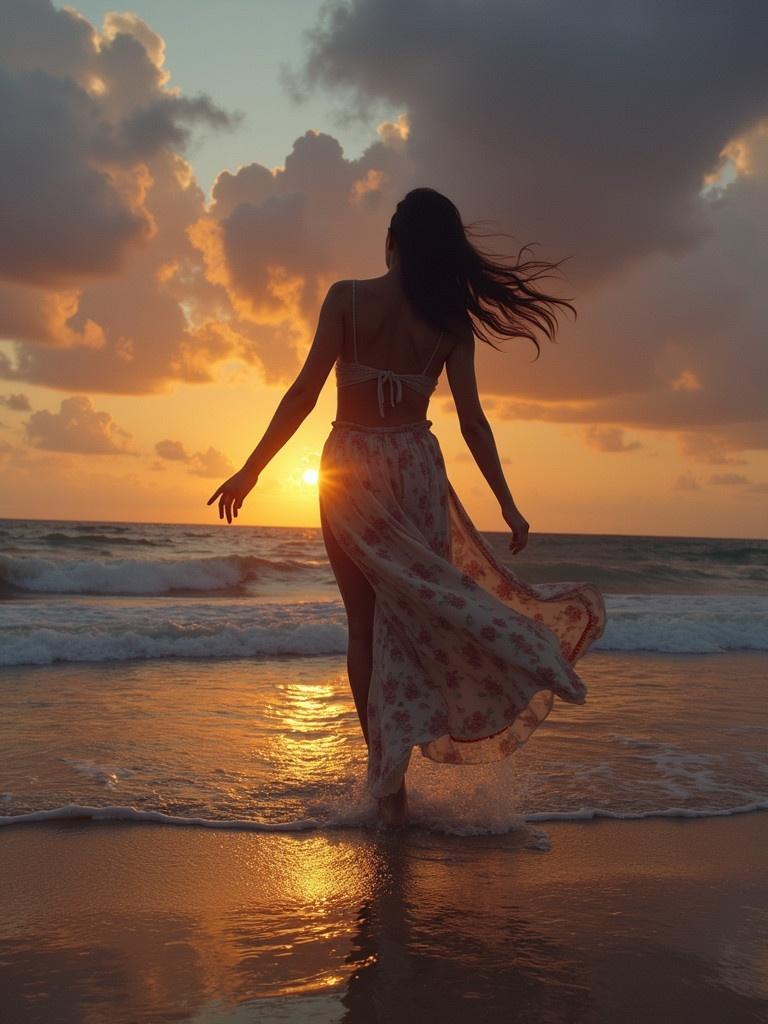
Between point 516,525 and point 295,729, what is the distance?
2219 millimetres

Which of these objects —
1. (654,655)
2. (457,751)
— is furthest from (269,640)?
(457,751)

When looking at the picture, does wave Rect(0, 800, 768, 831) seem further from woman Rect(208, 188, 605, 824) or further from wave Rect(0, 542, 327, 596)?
wave Rect(0, 542, 327, 596)

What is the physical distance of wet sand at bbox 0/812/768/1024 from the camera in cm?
206

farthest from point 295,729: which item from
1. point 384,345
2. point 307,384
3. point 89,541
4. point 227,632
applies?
point 89,541

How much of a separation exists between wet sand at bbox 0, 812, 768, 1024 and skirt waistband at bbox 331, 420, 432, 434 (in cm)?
149

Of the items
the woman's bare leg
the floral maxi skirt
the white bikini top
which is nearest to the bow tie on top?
the white bikini top

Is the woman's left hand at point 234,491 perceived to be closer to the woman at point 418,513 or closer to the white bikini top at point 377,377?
Result: the woman at point 418,513

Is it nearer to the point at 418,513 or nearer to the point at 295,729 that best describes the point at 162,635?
the point at 295,729

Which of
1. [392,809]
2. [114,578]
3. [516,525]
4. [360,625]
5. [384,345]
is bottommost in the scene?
[114,578]

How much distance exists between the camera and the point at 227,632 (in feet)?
30.7

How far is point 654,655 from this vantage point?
984 cm

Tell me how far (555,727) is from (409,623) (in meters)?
2.44

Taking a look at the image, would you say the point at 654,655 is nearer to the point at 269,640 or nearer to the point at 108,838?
the point at 269,640

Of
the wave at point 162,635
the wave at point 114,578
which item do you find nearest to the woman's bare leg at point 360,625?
the wave at point 162,635
